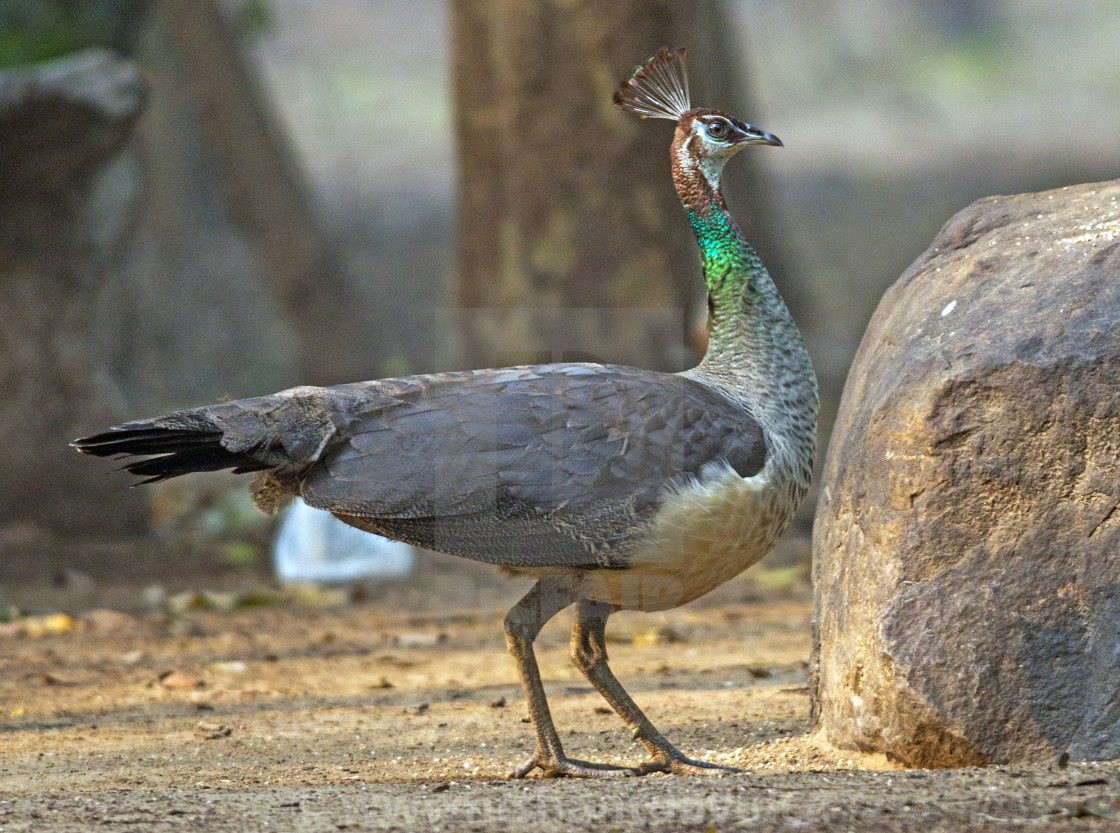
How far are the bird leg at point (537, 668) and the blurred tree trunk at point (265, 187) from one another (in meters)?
9.29

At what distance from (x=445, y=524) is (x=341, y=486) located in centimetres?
32

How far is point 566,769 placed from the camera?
432 cm

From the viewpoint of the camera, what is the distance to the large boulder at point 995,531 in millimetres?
3770

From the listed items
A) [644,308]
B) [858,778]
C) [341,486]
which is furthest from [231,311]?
[858,778]

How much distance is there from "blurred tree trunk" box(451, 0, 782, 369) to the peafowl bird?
180 inches

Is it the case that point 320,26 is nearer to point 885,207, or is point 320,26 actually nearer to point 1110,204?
point 885,207

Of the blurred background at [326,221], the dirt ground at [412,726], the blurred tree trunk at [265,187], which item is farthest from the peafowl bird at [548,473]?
the blurred tree trunk at [265,187]

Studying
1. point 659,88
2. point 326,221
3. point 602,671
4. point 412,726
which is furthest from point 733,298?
point 326,221

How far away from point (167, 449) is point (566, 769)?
4.87 ft

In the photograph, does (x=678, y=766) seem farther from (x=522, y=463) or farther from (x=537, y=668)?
(x=522, y=463)

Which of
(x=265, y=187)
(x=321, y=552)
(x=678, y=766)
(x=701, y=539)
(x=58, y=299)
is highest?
(x=265, y=187)

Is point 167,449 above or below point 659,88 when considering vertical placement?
below

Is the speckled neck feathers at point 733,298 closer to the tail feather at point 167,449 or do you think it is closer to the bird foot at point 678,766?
the bird foot at point 678,766

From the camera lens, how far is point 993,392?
3.89m
